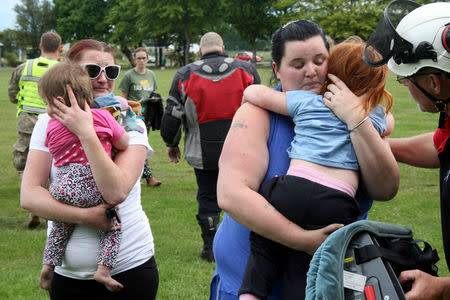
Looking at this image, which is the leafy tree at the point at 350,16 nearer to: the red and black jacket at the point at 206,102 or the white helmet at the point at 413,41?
the red and black jacket at the point at 206,102

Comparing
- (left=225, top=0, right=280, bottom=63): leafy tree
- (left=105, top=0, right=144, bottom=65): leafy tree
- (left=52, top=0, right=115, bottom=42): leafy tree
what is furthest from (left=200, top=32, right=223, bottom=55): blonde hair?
(left=52, top=0, right=115, bottom=42): leafy tree

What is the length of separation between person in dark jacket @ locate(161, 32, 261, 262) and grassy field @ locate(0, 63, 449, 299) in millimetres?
509

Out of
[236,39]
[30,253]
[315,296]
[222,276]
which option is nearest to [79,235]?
[222,276]

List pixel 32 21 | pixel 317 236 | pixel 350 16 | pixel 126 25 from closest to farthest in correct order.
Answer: pixel 317 236 → pixel 350 16 → pixel 126 25 → pixel 32 21

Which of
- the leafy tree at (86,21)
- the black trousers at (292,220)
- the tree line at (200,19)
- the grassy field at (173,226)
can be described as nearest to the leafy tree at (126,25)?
the tree line at (200,19)

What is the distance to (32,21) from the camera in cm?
9912

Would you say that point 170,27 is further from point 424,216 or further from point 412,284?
point 412,284

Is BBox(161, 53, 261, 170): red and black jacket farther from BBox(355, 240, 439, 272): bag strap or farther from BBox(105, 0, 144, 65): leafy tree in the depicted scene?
BBox(105, 0, 144, 65): leafy tree

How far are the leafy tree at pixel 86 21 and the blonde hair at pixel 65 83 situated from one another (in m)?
83.2

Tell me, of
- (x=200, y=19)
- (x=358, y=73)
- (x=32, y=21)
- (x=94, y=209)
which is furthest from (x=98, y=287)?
(x=32, y=21)

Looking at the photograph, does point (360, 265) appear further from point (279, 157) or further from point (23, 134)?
point (23, 134)

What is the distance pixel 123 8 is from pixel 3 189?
73.2 m

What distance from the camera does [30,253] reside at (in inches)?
251

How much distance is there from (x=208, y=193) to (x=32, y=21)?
101462mm
